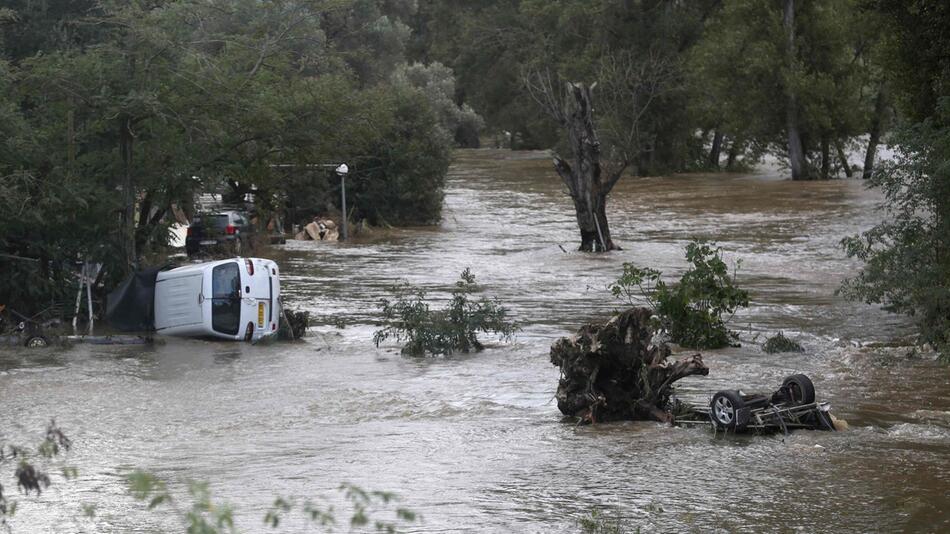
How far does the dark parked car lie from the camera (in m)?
32.8

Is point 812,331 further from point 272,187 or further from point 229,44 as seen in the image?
point 272,187

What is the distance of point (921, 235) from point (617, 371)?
20.9ft

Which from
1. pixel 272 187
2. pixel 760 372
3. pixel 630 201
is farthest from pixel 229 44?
pixel 630 201

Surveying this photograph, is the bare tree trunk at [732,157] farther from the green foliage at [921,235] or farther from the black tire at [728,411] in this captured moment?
the black tire at [728,411]

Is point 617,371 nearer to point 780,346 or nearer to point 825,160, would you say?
point 780,346

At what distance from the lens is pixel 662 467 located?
12.3m

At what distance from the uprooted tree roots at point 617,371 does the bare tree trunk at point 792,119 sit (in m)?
39.8

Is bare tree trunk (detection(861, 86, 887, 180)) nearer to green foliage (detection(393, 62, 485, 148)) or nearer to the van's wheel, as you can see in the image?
green foliage (detection(393, 62, 485, 148))

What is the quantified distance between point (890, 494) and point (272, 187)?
86.9 feet

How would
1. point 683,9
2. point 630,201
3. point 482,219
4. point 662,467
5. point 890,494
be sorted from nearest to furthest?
point 890,494, point 662,467, point 482,219, point 630,201, point 683,9

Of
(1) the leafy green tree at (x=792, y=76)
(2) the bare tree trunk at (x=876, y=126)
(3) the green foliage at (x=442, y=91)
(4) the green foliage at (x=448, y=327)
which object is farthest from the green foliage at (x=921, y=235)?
(3) the green foliage at (x=442, y=91)

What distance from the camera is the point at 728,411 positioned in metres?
13.4

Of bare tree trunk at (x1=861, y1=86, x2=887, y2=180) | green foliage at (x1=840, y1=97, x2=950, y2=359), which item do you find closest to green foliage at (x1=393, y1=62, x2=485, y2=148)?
bare tree trunk at (x1=861, y1=86, x2=887, y2=180)

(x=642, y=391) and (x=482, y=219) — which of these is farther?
(x=482, y=219)
